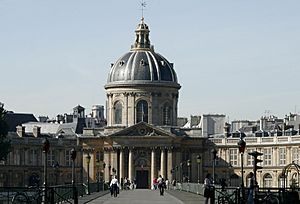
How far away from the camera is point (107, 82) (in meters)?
169

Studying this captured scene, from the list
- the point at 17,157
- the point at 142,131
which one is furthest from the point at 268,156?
the point at 17,157

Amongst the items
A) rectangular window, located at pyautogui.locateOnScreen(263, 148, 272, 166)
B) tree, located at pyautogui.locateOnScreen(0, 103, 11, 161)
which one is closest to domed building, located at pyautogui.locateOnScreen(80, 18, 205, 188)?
rectangular window, located at pyautogui.locateOnScreen(263, 148, 272, 166)

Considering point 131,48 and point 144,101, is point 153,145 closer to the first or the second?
point 144,101

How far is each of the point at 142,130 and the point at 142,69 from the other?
35.1ft

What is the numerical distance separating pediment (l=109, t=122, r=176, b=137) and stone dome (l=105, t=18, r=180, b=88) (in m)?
8.07

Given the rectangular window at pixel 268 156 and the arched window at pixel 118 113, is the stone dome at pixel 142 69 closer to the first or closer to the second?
the arched window at pixel 118 113

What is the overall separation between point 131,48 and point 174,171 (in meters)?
22.2

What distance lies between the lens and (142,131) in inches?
6309

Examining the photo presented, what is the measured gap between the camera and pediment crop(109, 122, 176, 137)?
160 metres

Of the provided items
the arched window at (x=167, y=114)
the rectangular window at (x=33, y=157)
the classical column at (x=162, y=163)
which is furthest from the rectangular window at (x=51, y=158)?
the arched window at (x=167, y=114)

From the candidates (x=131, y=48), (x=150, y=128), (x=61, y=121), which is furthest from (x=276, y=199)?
(x=61, y=121)

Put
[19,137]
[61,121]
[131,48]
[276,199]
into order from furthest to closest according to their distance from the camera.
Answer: [61,121], [131,48], [19,137], [276,199]

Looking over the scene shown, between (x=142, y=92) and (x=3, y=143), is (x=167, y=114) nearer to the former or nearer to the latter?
(x=142, y=92)

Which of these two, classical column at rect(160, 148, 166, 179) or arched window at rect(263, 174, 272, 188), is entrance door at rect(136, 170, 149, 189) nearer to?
classical column at rect(160, 148, 166, 179)
